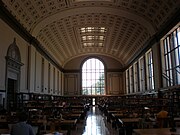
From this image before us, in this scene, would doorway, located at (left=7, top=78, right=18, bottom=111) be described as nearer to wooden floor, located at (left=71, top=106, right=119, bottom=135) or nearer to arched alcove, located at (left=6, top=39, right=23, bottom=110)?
arched alcove, located at (left=6, top=39, right=23, bottom=110)

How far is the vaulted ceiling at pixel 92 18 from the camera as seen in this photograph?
15.8m

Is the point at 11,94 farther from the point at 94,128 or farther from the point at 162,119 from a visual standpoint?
the point at 162,119

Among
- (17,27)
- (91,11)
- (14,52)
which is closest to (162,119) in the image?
(14,52)

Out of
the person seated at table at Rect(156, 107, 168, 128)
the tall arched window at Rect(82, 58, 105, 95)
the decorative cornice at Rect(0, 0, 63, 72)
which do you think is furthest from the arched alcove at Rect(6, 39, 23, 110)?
the tall arched window at Rect(82, 58, 105, 95)

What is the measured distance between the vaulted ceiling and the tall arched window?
9115 millimetres

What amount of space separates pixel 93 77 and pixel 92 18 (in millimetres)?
16659

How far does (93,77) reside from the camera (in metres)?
37.0

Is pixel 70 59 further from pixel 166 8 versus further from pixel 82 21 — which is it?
pixel 166 8

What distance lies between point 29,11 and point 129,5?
732cm

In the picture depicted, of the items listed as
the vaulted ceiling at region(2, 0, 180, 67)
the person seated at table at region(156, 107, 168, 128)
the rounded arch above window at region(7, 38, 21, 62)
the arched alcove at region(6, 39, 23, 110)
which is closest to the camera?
the person seated at table at region(156, 107, 168, 128)

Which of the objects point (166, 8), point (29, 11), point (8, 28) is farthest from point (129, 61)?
point (8, 28)

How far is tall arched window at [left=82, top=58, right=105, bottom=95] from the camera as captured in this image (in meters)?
36.5

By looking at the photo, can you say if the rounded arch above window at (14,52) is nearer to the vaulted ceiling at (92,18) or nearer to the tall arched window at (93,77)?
the vaulted ceiling at (92,18)

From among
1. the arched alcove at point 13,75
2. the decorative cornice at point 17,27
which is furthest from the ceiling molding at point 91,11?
the arched alcove at point 13,75
